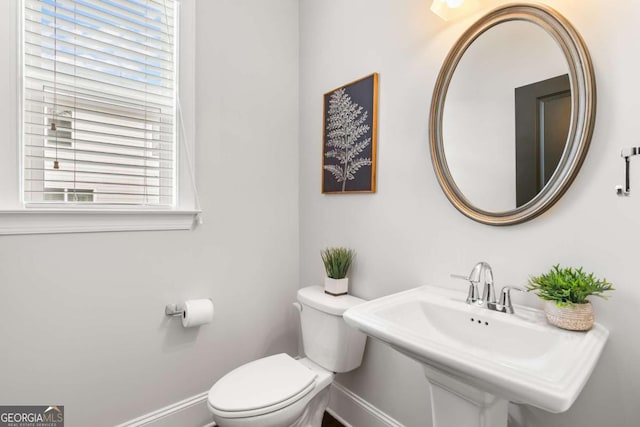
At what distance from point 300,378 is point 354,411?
0.53m

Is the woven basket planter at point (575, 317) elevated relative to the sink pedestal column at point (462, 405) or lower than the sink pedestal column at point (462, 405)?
elevated

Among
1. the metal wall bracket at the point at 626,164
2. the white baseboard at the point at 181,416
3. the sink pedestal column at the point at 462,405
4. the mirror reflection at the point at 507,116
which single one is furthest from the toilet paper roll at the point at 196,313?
the metal wall bracket at the point at 626,164

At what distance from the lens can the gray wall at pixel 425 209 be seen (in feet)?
3.00

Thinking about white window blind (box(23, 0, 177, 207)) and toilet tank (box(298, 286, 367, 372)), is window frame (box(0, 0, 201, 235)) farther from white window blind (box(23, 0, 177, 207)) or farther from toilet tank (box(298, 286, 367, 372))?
toilet tank (box(298, 286, 367, 372))

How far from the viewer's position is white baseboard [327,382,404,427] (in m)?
1.58

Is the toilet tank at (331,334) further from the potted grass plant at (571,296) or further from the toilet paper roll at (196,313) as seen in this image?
the potted grass plant at (571,296)

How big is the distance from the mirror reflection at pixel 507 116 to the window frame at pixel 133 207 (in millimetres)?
1275

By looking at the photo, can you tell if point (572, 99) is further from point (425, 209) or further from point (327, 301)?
point (327, 301)

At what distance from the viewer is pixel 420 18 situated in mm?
1408

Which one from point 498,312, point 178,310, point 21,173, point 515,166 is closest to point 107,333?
point 178,310

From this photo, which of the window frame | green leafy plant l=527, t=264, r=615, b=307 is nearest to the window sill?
the window frame

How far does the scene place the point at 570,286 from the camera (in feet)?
2.94

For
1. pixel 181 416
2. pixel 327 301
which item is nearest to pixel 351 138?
pixel 327 301

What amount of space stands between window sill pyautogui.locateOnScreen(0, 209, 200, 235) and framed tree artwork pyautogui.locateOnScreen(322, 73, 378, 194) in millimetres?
787
